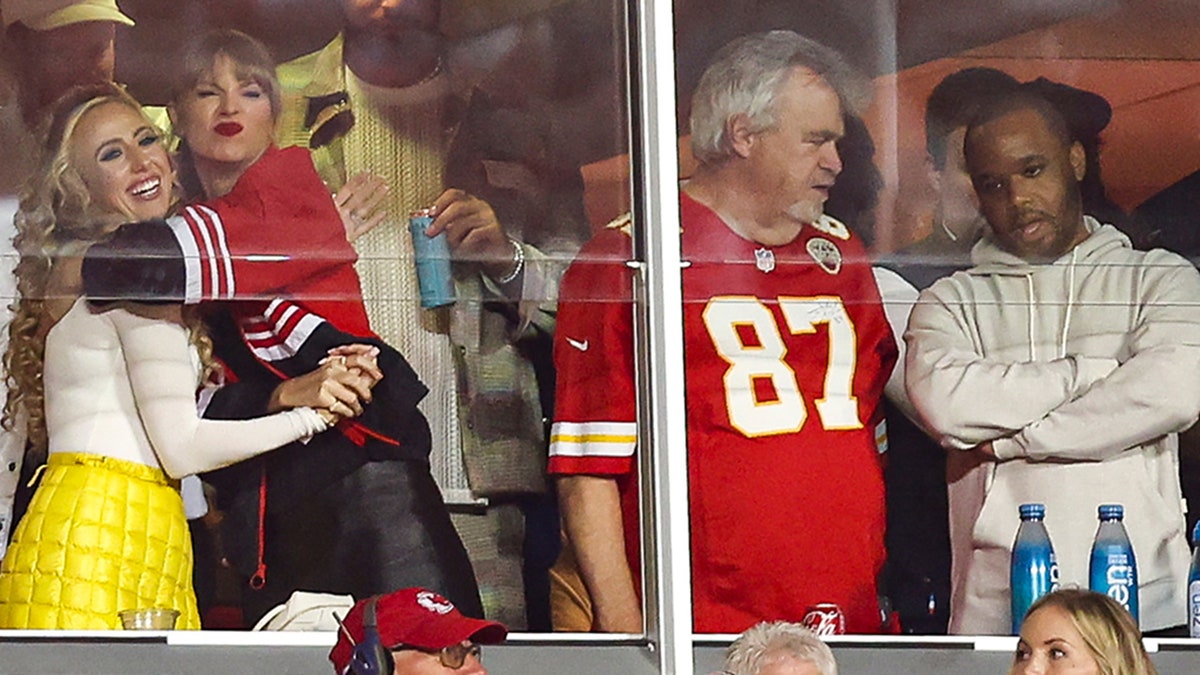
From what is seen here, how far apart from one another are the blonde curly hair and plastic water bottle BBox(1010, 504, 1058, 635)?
1.61m

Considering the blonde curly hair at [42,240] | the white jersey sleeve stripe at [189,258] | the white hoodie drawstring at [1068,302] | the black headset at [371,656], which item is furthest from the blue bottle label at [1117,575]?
the blonde curly hair at [42,240]

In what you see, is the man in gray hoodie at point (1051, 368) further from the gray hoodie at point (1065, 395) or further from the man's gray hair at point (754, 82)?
the man's gray hair at point (754, 82)

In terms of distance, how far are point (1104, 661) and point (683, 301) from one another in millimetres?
1129

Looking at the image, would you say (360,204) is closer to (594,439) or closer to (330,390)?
(330,390)

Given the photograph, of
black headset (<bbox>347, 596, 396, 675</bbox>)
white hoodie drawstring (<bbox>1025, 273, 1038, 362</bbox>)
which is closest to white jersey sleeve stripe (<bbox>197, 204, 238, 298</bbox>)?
black headset (<bbox>347, 596, 396, 675</bbox>)

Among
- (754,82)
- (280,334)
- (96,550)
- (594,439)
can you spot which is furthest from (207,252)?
(754,82)

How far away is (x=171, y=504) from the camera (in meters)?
3.52

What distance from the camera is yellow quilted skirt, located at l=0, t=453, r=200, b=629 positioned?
11.3 ft

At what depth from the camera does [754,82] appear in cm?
370

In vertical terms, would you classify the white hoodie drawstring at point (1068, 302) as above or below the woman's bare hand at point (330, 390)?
above

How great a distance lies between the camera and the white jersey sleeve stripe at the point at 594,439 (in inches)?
141

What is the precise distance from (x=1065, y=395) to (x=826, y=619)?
0.57 m

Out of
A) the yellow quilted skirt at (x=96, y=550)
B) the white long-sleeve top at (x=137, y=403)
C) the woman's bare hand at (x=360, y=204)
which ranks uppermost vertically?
the woman's bare hand at (x=360, y=204)

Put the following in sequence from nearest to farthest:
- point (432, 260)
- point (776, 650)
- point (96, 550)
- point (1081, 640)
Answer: point (1081, 640) → point (776, 650) → point (96, 550) → point (432, 260)
